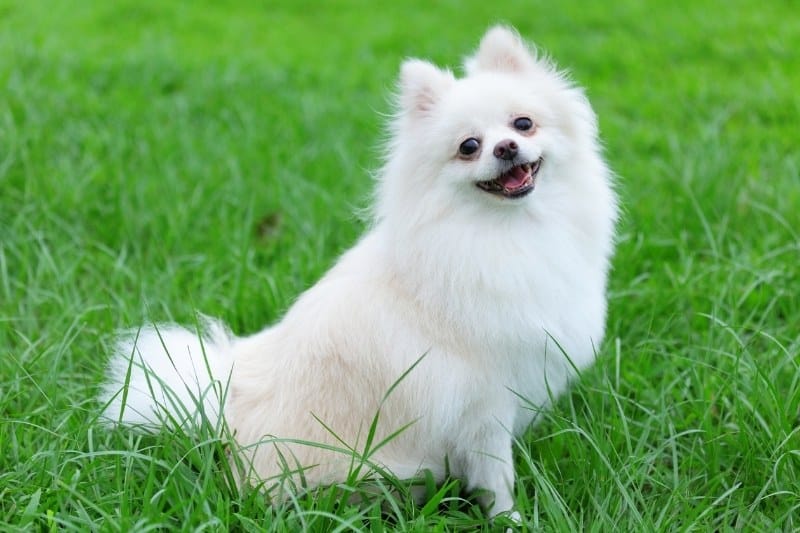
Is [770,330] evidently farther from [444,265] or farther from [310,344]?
[310,344]

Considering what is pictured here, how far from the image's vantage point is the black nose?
2.20 m

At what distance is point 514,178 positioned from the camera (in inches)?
90.5

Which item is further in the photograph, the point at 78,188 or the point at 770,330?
the point at 78,188

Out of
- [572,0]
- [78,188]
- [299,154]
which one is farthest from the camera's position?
[572,0]

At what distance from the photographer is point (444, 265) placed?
7.58 feet

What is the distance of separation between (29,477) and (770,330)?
2.64 m

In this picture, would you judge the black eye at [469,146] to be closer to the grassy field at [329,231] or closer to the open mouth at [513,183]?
the open mouth at [513,183]

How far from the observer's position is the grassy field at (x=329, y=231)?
2.34 meters

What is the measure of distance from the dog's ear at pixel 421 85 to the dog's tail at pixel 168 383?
3.03 feet

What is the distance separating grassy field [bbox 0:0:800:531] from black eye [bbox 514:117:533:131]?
843 millimetres

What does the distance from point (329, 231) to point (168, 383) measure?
166cm

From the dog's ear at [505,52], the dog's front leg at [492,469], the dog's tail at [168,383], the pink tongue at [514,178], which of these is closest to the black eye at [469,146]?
the pink tongue at [514,178]

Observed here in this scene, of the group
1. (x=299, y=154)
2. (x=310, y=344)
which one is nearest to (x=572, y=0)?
(x=299, y=154)

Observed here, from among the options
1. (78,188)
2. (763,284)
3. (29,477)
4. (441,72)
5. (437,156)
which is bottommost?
(29,477)
